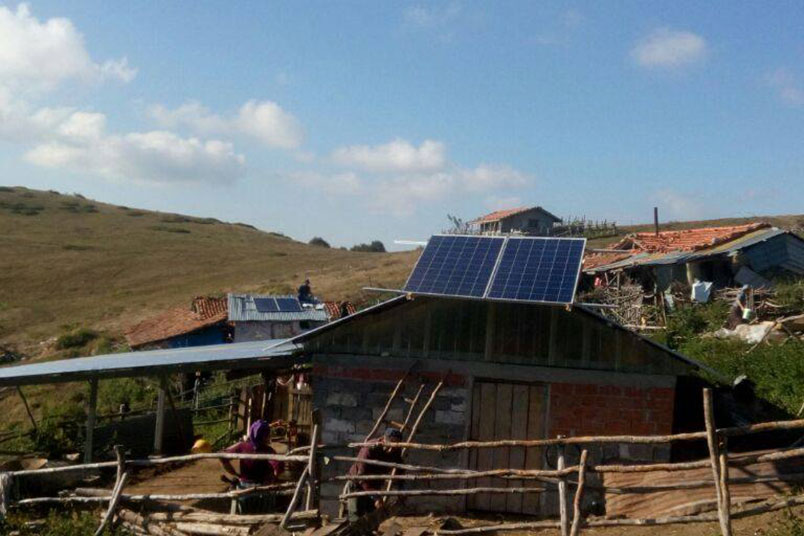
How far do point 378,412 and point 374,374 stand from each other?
578mm

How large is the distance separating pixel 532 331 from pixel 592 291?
16.5m

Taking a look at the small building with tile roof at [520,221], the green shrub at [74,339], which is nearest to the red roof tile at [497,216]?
the small building with tile roof at [520,221]

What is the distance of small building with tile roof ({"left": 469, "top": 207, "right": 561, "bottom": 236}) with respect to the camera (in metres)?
52.2

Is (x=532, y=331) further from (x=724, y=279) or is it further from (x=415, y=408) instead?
(x=724, y=279)

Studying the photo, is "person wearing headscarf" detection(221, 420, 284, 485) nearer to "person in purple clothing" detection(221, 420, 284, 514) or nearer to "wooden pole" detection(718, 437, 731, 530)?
"person in purple clothing" detection(221, 420, 284, 514)

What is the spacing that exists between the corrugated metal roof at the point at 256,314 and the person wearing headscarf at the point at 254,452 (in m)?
18.7

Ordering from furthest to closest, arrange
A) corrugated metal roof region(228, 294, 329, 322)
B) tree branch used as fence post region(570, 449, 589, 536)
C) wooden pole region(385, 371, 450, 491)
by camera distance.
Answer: corrugated metal roof region(228, 294, 329, 322) < wooden pole region(385, 371, 450, 491) < tree branch used as fence post region(570, 449, 589, 536)

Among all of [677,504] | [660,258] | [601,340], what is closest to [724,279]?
[660,258]

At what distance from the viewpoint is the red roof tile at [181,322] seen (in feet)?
93.5

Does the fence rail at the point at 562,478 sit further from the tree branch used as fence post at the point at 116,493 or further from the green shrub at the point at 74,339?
the green shrub at the point at 74,339

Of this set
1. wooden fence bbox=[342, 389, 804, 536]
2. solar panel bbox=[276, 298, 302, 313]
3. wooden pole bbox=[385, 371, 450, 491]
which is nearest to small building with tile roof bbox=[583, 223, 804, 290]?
solar panel bbox=[276, 298, 302, 313]

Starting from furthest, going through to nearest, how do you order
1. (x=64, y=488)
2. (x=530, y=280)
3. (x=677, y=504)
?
1. (x=64, y=488)
2. (x=530, y=280)
3. (x=677, y=504)

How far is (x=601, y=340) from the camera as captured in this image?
1085cm

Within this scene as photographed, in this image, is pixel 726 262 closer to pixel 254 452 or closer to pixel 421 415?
pixel 421 415
